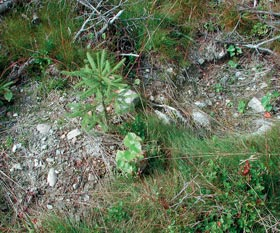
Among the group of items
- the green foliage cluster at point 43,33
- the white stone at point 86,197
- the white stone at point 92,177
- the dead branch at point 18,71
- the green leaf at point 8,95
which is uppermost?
the green foliage cluster at point 43,33

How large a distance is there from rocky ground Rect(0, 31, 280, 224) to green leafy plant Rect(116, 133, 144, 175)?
0.14 meters

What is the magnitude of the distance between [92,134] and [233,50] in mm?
1422

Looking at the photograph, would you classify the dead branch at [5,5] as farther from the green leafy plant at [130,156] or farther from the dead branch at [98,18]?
the green leafy plant at [130,156]

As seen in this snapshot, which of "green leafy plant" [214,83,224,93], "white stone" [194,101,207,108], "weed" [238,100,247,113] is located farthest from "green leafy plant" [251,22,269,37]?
"white stone" [194,101,207,108]

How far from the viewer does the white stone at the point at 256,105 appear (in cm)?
300

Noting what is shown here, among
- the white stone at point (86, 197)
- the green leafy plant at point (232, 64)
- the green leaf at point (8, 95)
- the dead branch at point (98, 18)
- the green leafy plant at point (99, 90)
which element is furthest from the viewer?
the green leafy plant at point (232, 64)

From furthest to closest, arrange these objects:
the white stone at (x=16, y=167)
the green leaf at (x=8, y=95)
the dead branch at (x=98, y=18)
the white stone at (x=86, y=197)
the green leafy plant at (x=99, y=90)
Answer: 1. the dead branch at (x=98, y=18)
2. the green leaf at (x=8, y=95)
3. the white stone at (x=16, y=167)
4. the white stone at (x=86, y=197)
5. the green leafy plant at (x=99, y=90)

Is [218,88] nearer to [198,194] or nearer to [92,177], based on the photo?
[198,194]

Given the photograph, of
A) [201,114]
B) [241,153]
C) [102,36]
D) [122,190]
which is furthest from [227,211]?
[102,36]

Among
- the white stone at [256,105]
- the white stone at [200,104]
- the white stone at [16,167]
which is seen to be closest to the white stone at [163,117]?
the white stone at [200,104]

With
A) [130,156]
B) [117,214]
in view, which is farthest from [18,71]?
[117,214]

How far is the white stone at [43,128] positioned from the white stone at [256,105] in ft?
4.93

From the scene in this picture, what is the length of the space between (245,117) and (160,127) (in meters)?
0.71

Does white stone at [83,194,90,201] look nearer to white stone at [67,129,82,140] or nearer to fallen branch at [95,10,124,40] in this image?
white stone at [67,129,82,140]
